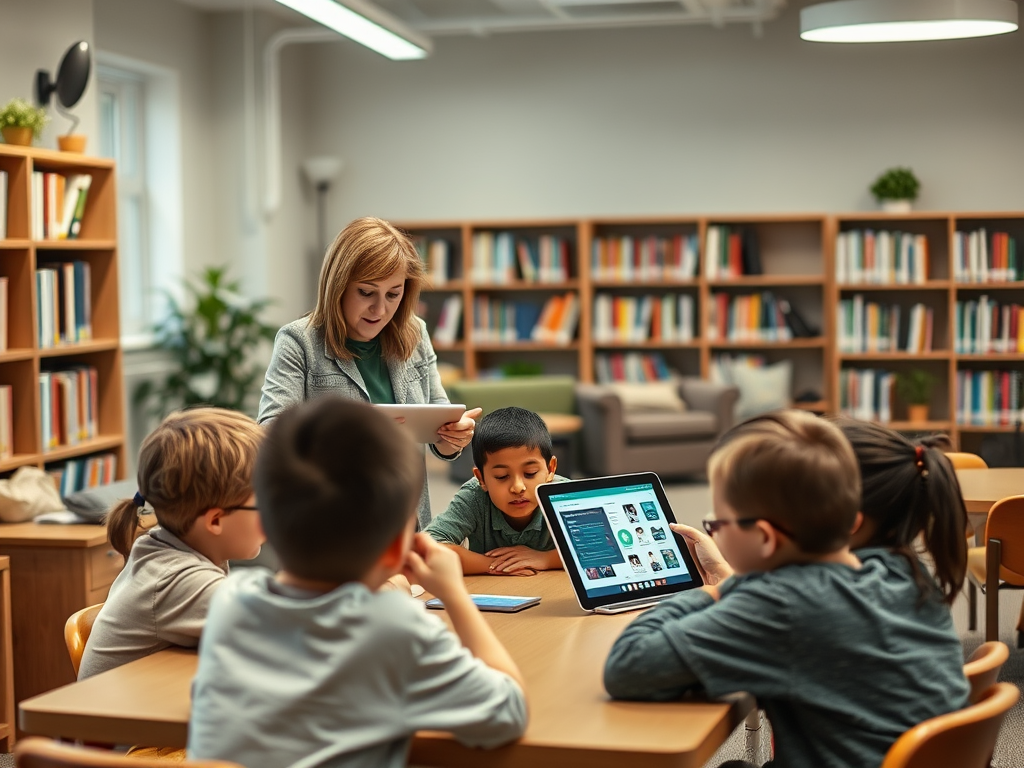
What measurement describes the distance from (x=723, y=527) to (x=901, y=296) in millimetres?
7037

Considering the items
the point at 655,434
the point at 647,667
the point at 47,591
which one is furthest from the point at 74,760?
the point at 655,434

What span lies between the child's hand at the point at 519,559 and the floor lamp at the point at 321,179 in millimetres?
6226

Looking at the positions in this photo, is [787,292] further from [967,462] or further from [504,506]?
[504,506]

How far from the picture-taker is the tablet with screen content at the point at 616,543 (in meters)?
2.11

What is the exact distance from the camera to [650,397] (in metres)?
7.99

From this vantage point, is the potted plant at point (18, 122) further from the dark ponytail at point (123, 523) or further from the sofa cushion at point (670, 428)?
the sofa cushion at point (670, 428)

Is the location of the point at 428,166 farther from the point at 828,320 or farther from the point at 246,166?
the point at 828,320

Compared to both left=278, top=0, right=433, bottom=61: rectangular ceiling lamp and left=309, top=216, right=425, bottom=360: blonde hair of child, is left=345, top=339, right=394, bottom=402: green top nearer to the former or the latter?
left=309, top=216, right=425, bottom=360: blonde hair of child

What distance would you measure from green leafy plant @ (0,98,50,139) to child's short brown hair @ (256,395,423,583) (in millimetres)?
3549

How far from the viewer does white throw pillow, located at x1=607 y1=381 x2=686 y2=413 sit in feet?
26.2

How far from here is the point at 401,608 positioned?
140cm

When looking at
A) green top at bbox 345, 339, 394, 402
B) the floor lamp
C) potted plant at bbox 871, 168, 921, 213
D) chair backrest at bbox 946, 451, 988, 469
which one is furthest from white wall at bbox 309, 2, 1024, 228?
green top at bbox 345, 339, 394, 402

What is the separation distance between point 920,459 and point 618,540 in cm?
61

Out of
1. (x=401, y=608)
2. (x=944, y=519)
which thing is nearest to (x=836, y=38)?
(x=944, y=519)
